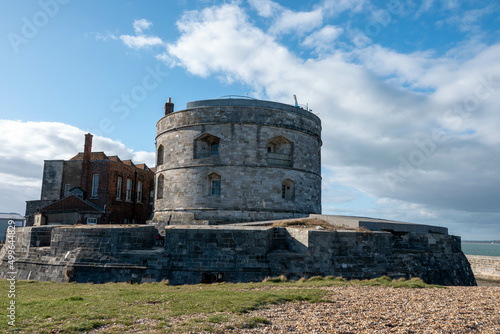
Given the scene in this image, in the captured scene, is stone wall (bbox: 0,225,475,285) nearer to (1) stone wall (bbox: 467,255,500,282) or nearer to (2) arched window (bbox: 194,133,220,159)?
(2) arched window (bbox: 194,133,220,159)

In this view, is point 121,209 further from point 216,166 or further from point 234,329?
point 234,329

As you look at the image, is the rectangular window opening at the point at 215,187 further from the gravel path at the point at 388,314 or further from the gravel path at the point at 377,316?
the gravel path at the point at 377,316

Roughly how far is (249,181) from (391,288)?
10.4 meters

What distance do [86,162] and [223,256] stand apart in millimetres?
19121

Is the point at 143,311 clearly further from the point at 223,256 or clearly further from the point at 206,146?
the point at 206,146

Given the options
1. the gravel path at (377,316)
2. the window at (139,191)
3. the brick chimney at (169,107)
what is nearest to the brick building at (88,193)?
the window at (139,191)

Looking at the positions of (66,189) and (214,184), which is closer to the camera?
(214,184)

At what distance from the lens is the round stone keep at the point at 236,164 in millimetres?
20438

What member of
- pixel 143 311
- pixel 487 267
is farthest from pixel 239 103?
pixel 487 267

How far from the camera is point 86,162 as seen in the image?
2881 cm

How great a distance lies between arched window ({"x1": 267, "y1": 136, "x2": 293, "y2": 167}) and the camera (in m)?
21.8

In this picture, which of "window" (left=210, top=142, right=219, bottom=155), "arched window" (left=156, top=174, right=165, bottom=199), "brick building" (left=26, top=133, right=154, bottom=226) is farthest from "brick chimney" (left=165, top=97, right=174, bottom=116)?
"brick building" (left=26, top=133, right=154, bottom=226)

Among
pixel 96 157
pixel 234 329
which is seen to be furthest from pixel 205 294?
pixel 96 157

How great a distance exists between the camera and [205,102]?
2183cm
